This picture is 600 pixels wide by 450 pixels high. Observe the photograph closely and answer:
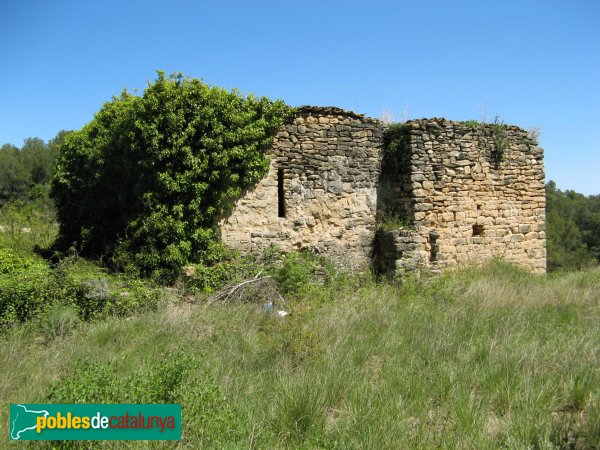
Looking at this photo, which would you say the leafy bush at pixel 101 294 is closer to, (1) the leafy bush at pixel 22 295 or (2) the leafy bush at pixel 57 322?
(1) the leafy bush at pixel 22 295

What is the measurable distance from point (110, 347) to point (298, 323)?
6.90ft

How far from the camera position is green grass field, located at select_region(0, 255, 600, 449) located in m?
3.42

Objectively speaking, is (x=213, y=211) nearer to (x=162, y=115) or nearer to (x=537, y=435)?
(x=162, y=115)

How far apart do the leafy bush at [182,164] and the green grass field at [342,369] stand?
1182 mm

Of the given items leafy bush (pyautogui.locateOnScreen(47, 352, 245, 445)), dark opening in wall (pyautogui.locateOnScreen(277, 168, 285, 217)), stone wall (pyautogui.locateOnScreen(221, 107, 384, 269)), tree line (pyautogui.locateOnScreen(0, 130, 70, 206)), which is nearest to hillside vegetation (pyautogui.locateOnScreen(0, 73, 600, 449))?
leafy bush (pyautogui.locateOnScreen(47, 352, 245, 445))

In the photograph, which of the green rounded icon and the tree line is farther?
the tree line

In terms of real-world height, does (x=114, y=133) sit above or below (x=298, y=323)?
above

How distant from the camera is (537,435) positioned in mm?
3398

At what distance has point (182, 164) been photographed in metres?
7.43

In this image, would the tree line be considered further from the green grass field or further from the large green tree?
the large green tree

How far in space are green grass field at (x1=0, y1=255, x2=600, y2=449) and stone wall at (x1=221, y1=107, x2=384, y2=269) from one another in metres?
1.60

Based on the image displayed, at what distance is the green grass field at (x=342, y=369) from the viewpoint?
11.2 feet

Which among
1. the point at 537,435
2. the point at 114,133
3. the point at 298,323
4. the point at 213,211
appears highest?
the point at 114,133

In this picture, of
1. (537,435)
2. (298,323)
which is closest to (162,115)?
(298,323)
